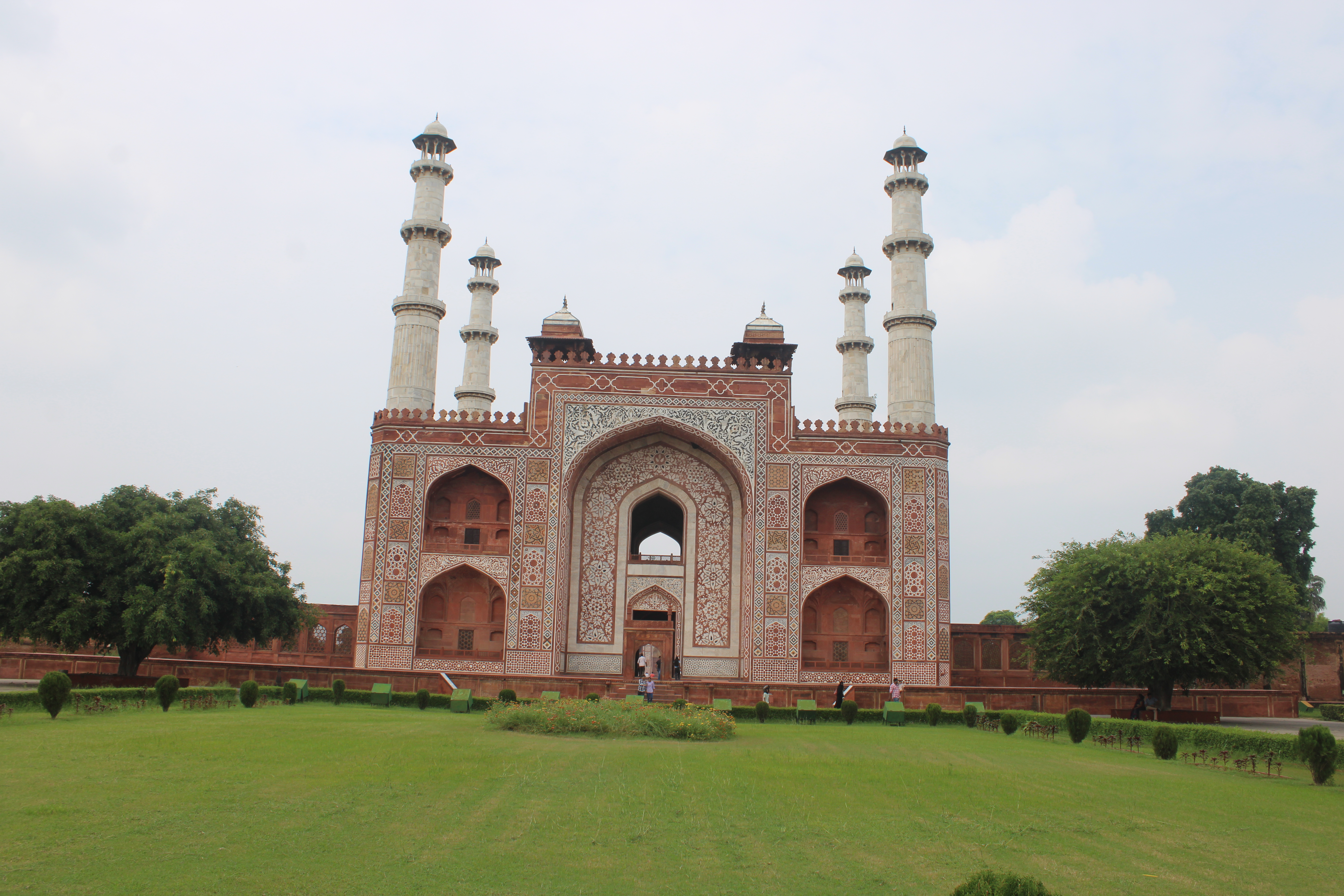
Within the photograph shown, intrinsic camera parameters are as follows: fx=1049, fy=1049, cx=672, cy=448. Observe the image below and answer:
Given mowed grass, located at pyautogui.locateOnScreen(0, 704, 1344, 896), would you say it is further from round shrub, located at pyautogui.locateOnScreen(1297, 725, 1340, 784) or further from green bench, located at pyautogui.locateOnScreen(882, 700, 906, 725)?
green bench, located at pyautogui.locateOnScreen(882, 700, 906, 725)

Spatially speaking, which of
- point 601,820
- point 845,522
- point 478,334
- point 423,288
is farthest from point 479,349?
point 601,820

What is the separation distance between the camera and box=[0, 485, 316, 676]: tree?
20.8 meters

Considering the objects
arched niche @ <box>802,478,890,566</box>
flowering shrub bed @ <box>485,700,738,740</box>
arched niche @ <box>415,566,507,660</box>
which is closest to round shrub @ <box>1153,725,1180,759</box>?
flowering shrub bed @ <box>485,700,738,740</box>

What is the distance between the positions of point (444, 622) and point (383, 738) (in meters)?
13.7

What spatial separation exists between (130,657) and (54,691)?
27.5 ft

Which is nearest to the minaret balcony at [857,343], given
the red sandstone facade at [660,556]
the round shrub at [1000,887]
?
the red sandstone facade at [660,556]

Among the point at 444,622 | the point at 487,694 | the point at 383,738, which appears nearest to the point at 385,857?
the point at 383,738

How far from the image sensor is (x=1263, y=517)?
121ft

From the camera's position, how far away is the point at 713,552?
27.6 m

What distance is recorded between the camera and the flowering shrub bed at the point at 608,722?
595 inches

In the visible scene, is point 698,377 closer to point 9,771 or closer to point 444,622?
point 444,622

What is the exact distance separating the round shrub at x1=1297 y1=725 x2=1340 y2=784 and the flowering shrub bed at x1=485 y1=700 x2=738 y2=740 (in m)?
7.40

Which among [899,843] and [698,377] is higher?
[698,377]

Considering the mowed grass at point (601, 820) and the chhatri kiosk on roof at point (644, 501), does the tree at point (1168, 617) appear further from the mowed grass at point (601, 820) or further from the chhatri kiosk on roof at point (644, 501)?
the mowed grass at point (601, 820)
